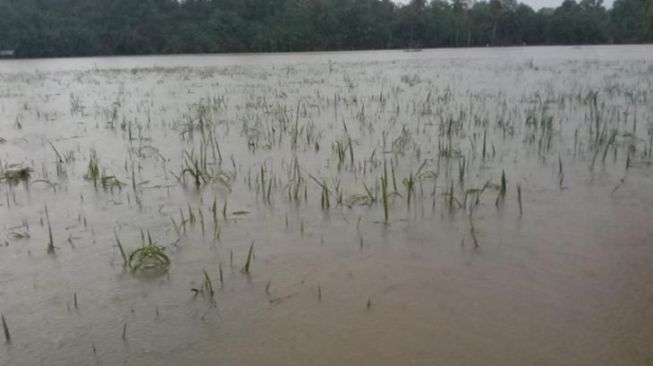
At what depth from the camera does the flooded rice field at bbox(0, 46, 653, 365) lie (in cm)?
188

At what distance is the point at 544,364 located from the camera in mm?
1709

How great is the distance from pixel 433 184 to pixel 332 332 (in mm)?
2050

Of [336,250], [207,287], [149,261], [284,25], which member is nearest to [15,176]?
[149,261]

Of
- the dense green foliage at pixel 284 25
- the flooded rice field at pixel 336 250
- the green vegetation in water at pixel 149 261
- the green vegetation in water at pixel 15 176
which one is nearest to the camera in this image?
the flooded rice field at pixel 336 250

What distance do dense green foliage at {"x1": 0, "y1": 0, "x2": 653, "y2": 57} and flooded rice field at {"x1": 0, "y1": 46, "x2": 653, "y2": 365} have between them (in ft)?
147

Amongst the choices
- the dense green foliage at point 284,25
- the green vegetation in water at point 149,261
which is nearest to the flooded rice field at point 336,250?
the green vegetation in water at point 149,261

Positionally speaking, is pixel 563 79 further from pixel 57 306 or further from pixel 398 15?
pixel 398 15

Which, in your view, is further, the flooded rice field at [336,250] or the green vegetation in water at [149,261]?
the green vegetation in water at [149,261]

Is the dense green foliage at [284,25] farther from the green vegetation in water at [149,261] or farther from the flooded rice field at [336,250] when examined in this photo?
the green vegetation in water at [149,261]

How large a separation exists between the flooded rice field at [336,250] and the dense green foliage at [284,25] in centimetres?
4467

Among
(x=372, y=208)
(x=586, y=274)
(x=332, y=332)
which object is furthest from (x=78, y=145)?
(x=586, y=274)

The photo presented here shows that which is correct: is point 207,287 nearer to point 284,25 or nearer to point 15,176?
point 15,176

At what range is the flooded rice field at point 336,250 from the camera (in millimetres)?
1885

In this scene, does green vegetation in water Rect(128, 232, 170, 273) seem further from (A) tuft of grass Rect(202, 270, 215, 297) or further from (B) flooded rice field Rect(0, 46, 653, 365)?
(A) tuft of grass Rect(202, 270, 215, 297)
